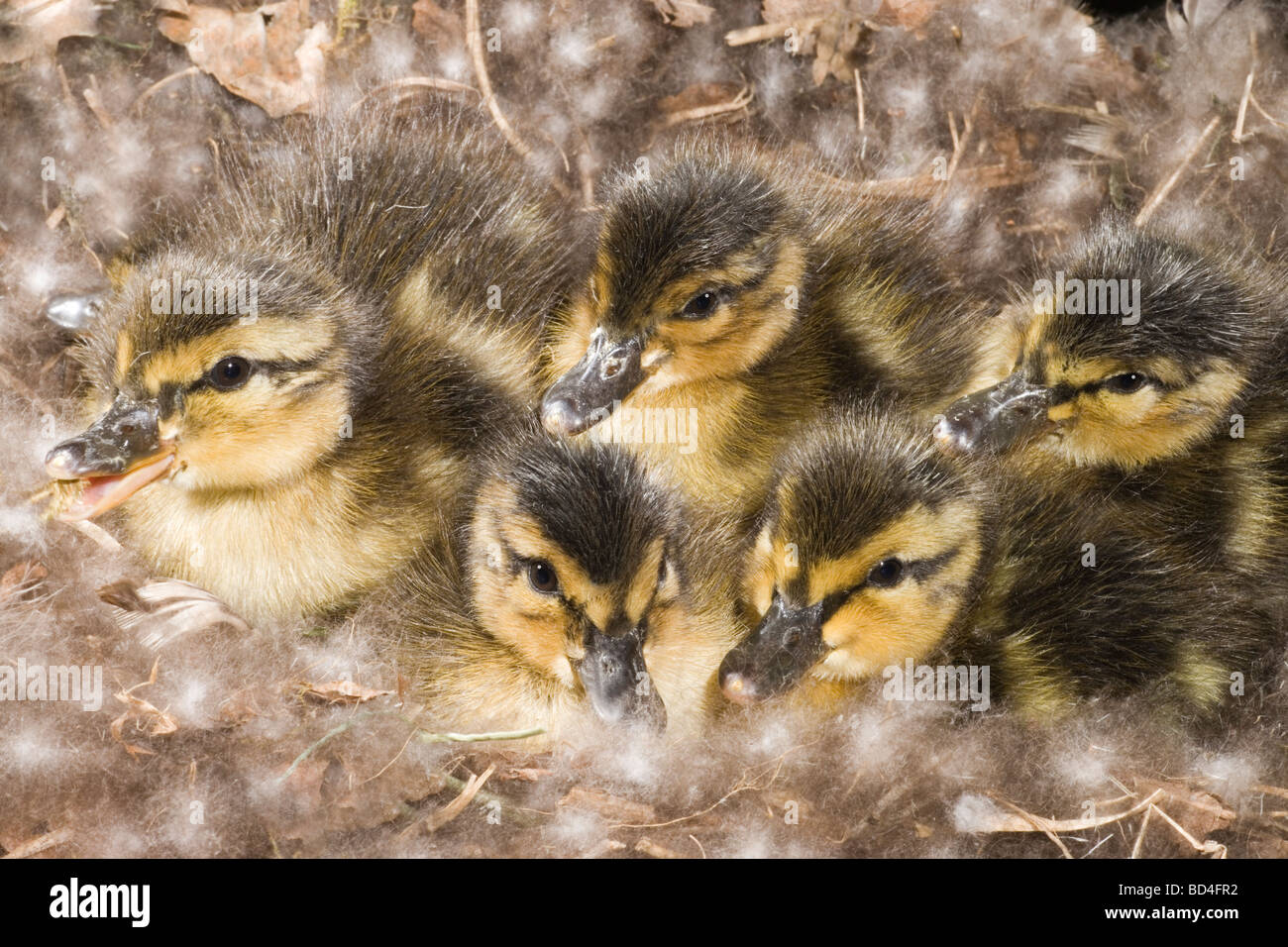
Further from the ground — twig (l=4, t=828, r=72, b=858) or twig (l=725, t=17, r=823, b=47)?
twig (l=725, t=17, r=823, b=47)

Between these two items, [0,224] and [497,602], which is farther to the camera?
[0,224]

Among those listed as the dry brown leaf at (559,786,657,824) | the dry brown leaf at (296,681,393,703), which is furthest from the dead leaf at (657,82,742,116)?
the dry brown leaf at (559,786,657,824)

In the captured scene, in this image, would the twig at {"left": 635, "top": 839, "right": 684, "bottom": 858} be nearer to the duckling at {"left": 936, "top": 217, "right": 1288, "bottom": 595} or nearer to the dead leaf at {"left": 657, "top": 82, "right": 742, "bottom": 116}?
the duckling at {"left": 936, "top": 217, "right": 1288, "bottom": 595}

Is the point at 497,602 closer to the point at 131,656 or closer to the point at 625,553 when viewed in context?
the point at 625,553

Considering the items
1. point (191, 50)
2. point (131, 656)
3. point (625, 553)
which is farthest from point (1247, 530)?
point (191, 50)

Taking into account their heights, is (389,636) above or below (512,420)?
below

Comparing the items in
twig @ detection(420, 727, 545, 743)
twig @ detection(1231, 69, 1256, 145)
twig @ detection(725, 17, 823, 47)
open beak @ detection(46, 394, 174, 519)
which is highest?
twig @ detection(725, 17, 823, 47)
